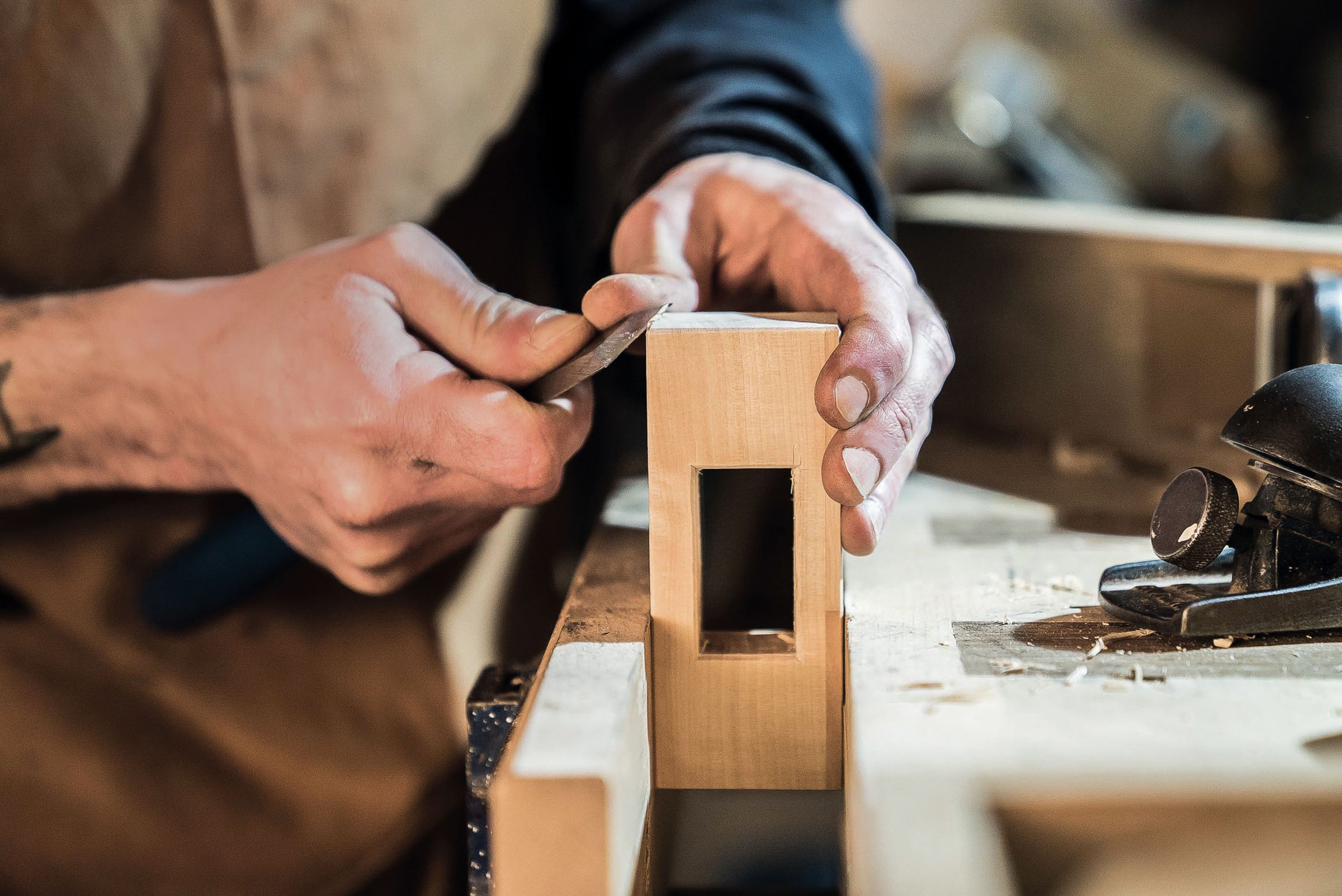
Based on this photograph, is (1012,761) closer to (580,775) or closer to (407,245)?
(580,775)

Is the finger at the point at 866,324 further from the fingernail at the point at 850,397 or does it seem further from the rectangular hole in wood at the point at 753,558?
the rectangular hole in wood at the point at 753,558

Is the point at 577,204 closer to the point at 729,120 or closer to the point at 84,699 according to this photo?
the point at 729,120

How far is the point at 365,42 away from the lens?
0.88m

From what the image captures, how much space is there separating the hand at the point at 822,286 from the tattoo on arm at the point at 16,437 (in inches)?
17.1

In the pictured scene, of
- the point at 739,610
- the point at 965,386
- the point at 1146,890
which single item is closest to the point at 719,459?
the point at 1146,890

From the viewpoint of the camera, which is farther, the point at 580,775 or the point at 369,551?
the point at 369,551

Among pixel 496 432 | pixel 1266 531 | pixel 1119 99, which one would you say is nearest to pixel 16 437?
pixel 496 432

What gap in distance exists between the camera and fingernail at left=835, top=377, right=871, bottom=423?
490mm

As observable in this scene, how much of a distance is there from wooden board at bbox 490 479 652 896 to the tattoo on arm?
0.46 m

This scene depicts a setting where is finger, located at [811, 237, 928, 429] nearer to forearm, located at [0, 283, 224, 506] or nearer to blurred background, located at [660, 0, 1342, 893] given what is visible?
blurred background, located at [660, 0, 1342, 893]

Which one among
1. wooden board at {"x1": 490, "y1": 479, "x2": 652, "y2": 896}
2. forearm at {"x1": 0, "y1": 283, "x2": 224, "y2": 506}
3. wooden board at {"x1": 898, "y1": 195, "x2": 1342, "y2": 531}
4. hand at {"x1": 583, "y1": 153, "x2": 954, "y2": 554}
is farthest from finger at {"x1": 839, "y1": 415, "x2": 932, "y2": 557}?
forearm at {"x1": 0, "y1": 283, "x2": 224, "y2": 506}

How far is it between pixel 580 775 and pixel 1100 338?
2.49 ft

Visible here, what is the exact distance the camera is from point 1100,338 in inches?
37.6

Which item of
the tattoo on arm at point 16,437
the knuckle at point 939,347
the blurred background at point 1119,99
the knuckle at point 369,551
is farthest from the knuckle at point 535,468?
the blurred background at point 1119,99
